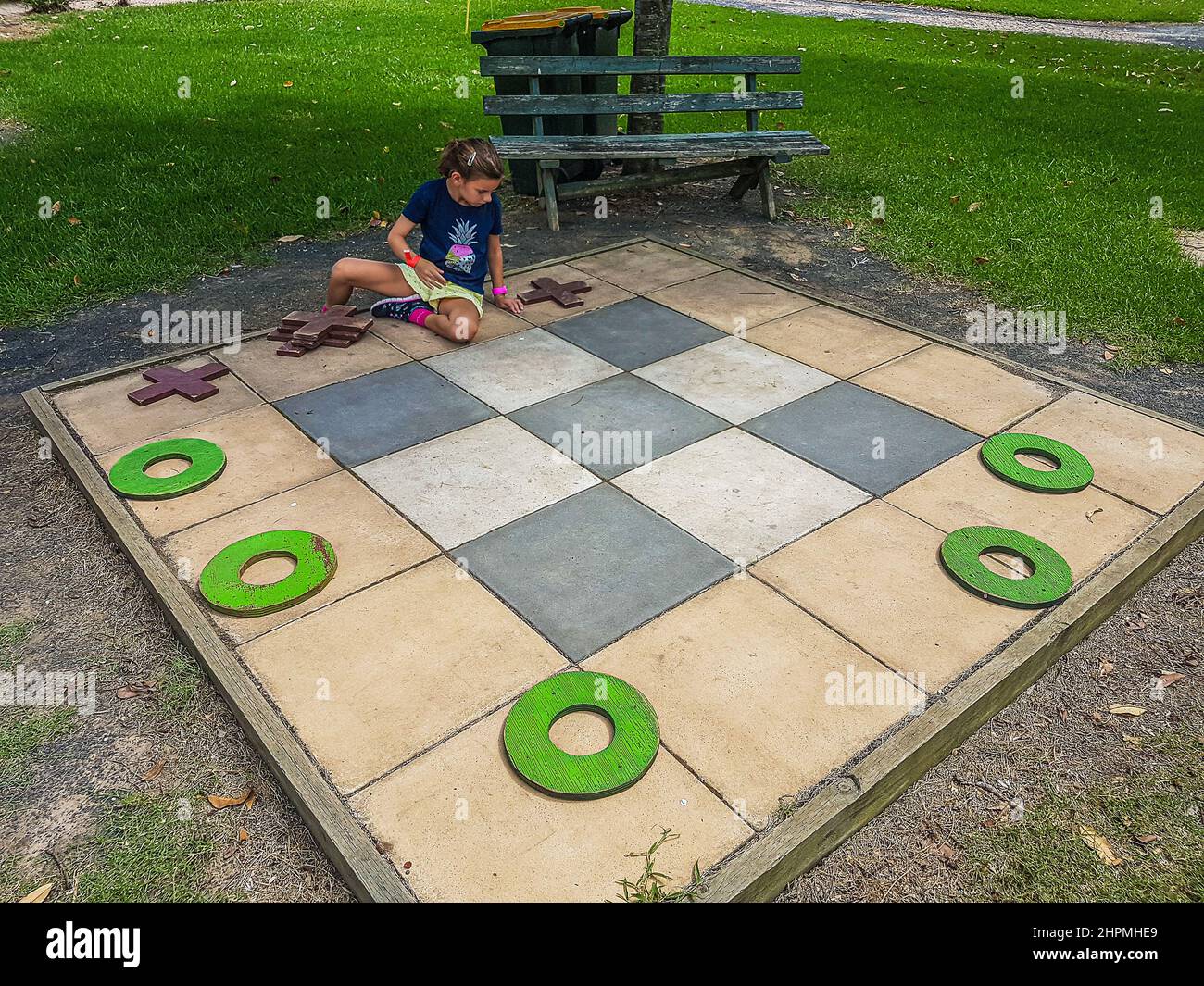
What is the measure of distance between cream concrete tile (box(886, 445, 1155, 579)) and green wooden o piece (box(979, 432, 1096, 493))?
38 mm

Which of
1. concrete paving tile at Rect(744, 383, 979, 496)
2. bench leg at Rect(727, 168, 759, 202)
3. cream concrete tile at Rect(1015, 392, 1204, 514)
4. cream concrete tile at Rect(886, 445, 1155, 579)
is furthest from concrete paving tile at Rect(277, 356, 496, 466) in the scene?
bench leg at Rect(727, 168, 759, 202)

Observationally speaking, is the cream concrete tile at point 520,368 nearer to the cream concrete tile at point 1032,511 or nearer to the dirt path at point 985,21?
the cream concrete tile at point 1032,511

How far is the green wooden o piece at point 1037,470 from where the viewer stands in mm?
4102

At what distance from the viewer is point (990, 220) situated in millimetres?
7492

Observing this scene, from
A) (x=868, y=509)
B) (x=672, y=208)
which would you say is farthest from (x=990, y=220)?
(x=868, y=509)

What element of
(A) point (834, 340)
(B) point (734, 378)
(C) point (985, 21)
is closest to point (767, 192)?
(A) point (834, 340)

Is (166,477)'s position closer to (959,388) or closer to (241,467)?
(241,467)

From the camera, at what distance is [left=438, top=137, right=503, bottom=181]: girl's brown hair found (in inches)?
194

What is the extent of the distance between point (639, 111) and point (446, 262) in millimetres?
2749

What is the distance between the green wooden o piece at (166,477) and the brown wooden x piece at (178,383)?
470mm

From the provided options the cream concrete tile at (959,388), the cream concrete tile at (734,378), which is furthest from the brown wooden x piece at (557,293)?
the cream concrete tile at (959,388)

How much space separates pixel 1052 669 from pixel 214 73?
12.7m

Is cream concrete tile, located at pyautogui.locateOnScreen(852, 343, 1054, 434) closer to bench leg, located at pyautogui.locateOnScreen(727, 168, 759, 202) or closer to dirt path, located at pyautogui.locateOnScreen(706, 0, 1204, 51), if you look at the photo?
bench leg, located at pyautogui.locateOnScreen(727, 168, 759, 202)
